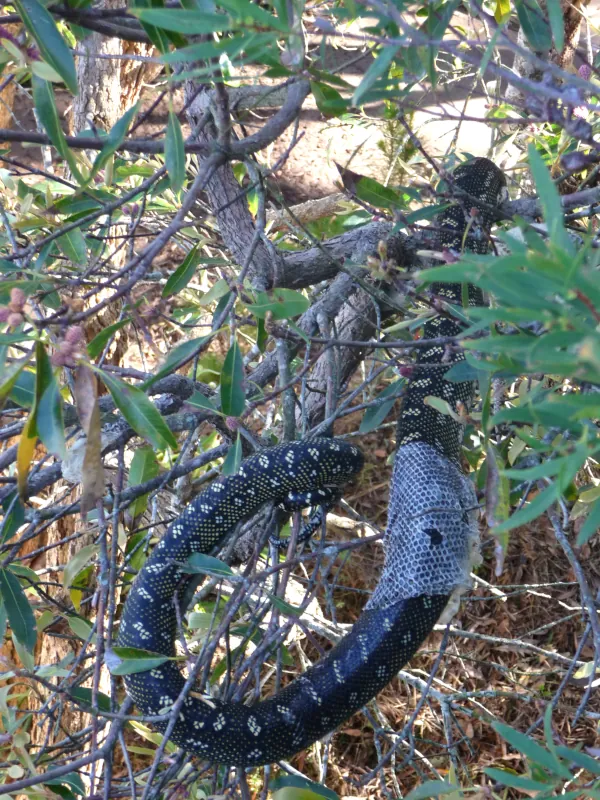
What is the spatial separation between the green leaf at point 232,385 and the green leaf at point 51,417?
57 centimetres

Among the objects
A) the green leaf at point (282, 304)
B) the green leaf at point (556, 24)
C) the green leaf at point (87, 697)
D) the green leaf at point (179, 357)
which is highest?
the green leaf at point (556, 24)

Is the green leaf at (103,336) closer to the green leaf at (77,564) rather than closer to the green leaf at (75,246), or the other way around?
the green leaf at (75,246)

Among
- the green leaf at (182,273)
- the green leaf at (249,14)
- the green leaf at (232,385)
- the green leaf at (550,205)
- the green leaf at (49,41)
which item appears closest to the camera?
Result: the green leaf at (550,205)

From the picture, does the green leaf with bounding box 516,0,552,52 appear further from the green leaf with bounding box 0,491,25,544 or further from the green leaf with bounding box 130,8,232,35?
the green leaf with bounding box 0,491,25,544

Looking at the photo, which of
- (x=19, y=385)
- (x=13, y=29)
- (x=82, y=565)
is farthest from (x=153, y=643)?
(x=13, y=29)

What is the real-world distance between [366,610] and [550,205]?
1.76 meters

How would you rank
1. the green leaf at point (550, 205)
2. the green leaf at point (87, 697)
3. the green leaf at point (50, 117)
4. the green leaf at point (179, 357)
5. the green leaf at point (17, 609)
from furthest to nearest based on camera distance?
the green leaf at point (87, 697), the green leaf at point (17, 609), the green leaf at point (179, 357), the green leaf at point (50, 117), the green leaf at point (550, 205)

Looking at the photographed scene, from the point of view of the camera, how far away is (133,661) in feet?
4.99

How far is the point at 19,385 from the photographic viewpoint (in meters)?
1.38

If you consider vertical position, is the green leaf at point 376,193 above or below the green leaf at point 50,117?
below

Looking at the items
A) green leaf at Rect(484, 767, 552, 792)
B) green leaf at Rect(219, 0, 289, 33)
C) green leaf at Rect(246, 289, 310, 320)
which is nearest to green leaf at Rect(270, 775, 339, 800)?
green leaf at Rect(484, 767, 552, 792)

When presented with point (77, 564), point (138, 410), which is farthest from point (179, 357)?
point (77, 564)

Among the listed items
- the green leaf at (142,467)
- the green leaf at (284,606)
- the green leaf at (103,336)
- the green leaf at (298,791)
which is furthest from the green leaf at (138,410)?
the green leaf at (298,791)

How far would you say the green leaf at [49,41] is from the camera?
121 centimetres
